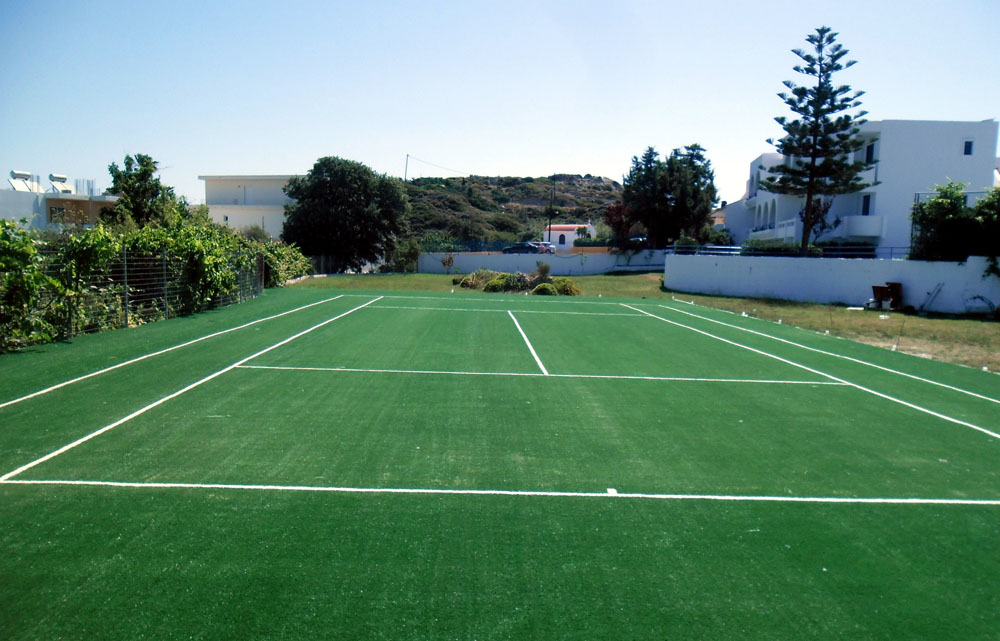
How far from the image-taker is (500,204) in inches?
4616

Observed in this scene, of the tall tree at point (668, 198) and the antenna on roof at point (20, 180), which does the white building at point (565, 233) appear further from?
the antenna on roof at point (20, 180)

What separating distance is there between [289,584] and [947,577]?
169 inches

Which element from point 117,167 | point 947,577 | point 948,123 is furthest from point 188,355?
point 948,123

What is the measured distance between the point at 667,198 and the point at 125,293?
4762 cm

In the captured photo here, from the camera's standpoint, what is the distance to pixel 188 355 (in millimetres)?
12000

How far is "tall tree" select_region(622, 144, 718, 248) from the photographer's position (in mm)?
56469

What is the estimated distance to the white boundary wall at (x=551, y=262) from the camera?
5228 cm

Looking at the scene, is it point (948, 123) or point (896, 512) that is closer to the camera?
point (896, 512)

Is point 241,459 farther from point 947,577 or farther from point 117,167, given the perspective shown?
point 117,167

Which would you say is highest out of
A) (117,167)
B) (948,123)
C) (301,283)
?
(948,123)

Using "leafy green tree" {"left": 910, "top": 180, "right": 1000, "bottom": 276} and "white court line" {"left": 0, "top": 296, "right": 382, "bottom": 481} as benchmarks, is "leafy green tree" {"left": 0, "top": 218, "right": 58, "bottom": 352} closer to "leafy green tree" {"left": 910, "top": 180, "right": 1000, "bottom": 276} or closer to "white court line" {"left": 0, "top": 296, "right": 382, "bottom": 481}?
"white court line" {"left": 0, "top": 296, "right": 382, "bottom": 481}

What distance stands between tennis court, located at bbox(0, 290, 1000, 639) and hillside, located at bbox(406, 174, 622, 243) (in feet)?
222

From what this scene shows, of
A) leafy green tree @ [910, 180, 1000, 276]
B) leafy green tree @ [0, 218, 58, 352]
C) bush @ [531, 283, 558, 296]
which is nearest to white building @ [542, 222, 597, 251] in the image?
bush @ [531, 283, 558, 296]

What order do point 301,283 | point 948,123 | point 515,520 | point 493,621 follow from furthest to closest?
point 948,123 < point 301,283 < point 515,520 < point 493,621
